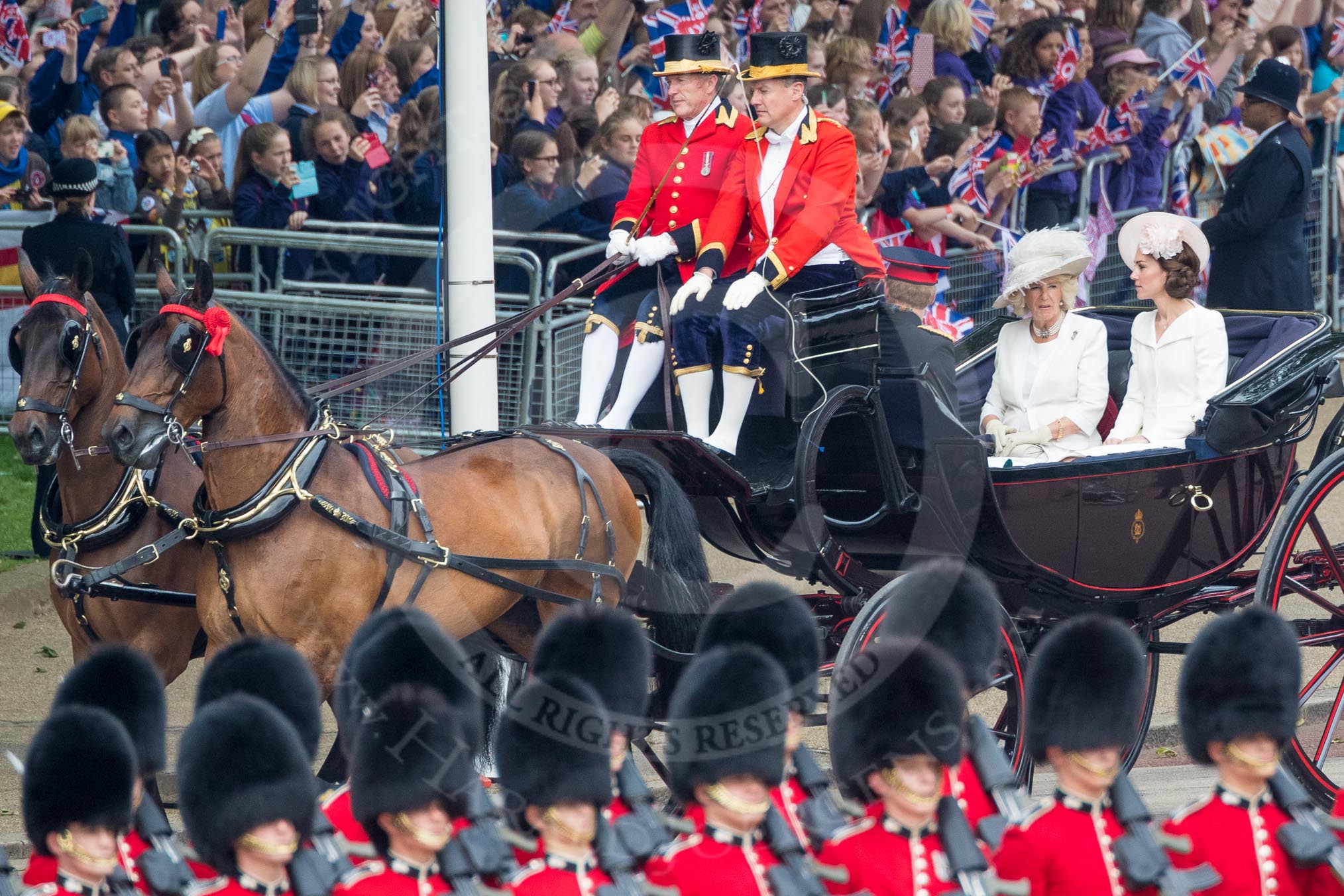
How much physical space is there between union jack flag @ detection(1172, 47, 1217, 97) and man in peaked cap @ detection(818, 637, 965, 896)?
8022 millimetres

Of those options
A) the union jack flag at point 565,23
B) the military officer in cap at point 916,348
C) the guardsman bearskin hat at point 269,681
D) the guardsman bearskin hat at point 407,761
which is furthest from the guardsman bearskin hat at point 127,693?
the union jack flag at point 565,23

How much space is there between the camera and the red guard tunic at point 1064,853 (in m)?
4.32

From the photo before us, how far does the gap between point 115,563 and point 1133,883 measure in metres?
3.29

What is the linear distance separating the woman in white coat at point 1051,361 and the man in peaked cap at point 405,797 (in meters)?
3.20

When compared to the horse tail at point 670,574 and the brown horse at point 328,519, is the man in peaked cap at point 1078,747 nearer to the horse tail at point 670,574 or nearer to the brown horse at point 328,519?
the horse tail at point 670,574

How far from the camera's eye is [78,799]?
3889mm

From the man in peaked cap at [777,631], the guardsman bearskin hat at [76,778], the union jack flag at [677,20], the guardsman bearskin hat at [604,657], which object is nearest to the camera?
the guardsman bearskin hat at [76,778]

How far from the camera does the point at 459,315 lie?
24.7ft

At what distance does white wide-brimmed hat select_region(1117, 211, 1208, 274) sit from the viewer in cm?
682

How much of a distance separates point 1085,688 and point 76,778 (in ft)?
7.55

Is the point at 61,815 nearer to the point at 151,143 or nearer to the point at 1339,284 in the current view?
the point at 151,143

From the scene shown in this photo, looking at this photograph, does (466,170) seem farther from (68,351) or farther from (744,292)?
(68,351)

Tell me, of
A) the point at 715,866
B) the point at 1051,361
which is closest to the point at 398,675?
the point at 715,866

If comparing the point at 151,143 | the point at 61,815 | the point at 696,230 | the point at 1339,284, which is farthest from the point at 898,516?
the point at 1339,284
